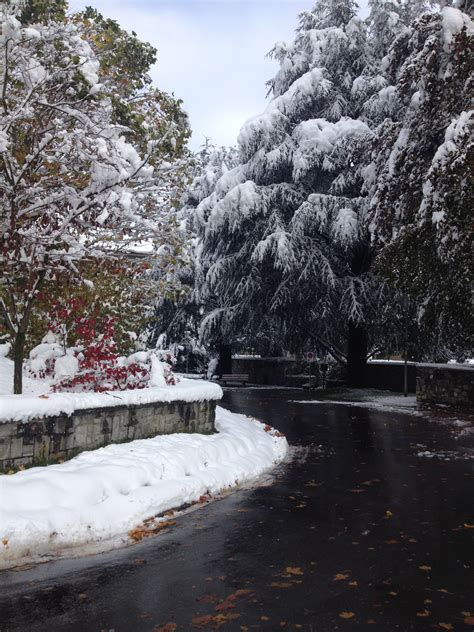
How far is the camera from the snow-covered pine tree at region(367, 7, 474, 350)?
1295cm

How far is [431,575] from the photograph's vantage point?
16.0 ft

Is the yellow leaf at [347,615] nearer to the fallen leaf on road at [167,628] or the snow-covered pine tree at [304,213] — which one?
the fallen leaf on road at [167,628]

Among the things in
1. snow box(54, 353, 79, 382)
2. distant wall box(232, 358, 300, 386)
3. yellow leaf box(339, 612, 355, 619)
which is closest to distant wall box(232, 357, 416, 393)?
distant wall box(232, 358, 300, 386)

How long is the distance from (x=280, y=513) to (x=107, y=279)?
597 centimetres

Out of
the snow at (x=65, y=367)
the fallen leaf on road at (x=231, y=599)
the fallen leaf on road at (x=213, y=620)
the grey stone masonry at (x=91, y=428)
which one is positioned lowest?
the fallen leaf on road at (x=213, y=620)

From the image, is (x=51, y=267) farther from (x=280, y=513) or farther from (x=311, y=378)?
(x=311, y=378)

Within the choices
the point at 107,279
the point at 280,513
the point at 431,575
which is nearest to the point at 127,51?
the point at 107,279

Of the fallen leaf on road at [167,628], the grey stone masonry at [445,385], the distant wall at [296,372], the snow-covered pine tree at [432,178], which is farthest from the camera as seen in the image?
the distant wall at [296,372]

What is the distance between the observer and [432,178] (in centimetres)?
1370

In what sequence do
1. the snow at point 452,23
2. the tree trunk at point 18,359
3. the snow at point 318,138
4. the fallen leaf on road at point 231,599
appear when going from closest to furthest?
1. the fallen leaf on road at point 231,599
2. the tree trunk at point 18,359
3. the snow at point 452,23
4. the snow at point 318,138

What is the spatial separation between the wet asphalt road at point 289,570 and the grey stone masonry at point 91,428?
1696 millimetres

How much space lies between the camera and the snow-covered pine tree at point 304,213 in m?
22.2

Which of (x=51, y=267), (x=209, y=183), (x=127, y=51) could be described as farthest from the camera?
(x=209, y=183)

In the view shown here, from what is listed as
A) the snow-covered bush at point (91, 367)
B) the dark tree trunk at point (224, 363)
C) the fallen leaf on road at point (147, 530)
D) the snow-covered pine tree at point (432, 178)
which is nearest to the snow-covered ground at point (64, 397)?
the snow-covered bush at point (91, 367)
